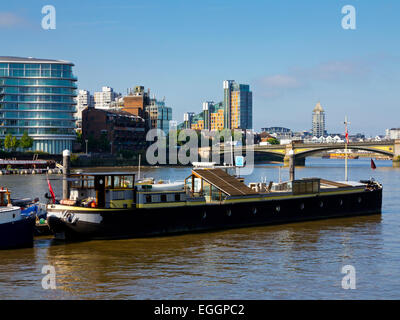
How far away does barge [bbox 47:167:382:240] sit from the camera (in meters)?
31.3

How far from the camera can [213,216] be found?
35906 millimetres

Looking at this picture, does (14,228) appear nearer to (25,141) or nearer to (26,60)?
(25,141)

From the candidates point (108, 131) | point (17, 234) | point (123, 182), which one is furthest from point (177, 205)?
point (108, 131)

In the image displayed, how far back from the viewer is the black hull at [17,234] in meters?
28.7

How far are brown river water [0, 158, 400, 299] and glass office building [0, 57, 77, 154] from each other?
361ft

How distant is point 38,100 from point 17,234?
378 feet

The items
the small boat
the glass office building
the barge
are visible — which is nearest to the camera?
the small boat

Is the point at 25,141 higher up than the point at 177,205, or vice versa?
the point at 25,141

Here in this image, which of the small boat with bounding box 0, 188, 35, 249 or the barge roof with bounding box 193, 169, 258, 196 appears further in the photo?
the barge roof with bounding box 193, 169, 258, 196

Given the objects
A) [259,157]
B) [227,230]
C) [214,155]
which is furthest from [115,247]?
[259,157]

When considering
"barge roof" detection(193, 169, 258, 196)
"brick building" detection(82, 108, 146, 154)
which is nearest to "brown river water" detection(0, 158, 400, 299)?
"barge roof" detection(193, 169, 258, 196)

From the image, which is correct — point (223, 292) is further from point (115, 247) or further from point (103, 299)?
point (115, 247)

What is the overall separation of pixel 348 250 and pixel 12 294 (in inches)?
659

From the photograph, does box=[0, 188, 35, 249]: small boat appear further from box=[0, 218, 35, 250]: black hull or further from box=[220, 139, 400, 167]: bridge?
box=[220, 139, 400, 167]: bridge
